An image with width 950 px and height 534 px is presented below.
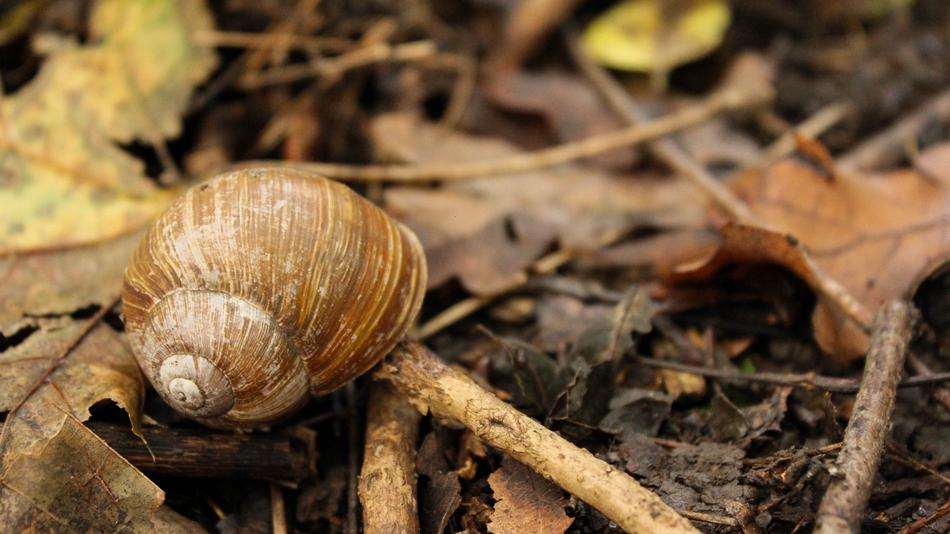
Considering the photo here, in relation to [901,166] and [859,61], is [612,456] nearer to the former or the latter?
[901,166]

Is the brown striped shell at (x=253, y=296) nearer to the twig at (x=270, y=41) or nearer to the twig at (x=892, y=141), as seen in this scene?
the twig at (x=270, y=41)

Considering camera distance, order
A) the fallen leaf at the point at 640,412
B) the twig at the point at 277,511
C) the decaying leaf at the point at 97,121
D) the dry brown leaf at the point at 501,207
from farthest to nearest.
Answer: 1. the dry brown leaf at the point at 501,207
2. the decaying leaf at the point at 97,121
3. the fallen leaf at the point at 640,412
4. the twig at the point at 277,511

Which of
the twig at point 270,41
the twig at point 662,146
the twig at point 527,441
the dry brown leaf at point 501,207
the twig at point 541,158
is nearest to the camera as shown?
the twig at point 527,441

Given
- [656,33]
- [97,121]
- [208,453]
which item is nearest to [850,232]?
[656,33]

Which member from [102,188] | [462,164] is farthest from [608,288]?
[102,188]

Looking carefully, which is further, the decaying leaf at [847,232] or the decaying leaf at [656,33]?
the decaying leaf at [656,33]

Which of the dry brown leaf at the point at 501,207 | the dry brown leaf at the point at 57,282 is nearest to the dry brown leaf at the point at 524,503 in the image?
the dry brown leaf at the point at 501,207

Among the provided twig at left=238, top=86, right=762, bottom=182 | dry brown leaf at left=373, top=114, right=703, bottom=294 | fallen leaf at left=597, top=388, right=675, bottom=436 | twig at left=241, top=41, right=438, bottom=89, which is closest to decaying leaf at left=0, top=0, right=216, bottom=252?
twig at left=241, top=41, right=438, bottom=89
